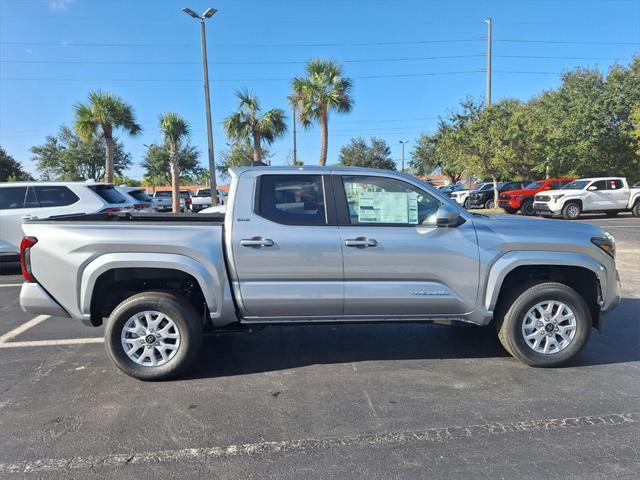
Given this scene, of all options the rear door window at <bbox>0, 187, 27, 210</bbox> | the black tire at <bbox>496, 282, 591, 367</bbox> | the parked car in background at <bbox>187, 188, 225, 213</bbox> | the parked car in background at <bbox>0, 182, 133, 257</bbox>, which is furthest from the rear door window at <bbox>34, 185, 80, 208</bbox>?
the parked car in background at <bbox>187, 188, 225, 213</bbox>

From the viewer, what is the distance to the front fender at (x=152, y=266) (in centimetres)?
375

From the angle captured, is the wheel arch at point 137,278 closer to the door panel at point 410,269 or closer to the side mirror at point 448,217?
the door panel at point 410,269

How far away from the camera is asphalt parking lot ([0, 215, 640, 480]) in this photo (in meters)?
2.74

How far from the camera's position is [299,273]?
3.87 metres

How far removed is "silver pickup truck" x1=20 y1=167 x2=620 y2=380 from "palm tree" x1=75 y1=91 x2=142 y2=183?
59.5 ft

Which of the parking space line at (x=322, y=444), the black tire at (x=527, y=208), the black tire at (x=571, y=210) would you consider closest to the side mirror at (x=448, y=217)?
the parking space line at (x=322, y=444)

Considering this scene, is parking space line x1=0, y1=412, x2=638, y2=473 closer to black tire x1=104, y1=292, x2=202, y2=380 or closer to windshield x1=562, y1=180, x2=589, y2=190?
black tire x1=104, y1=292, x2=202, y2=380

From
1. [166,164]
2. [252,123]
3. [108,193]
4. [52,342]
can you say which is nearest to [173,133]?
[252,123]

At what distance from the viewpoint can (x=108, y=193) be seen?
9188 mm

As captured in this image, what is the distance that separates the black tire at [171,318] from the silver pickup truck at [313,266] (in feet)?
0.04

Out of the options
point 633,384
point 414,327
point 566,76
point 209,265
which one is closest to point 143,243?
point 209,265

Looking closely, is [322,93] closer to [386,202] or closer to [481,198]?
[481,198]

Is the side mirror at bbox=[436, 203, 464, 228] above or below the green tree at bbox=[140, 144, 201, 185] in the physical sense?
below

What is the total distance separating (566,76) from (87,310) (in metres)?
30.3
